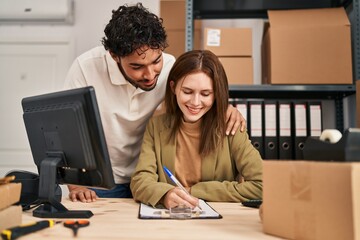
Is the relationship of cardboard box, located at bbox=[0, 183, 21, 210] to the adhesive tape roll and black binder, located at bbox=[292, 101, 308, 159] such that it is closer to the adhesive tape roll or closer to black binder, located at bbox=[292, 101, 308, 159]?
the adhesive tape roll

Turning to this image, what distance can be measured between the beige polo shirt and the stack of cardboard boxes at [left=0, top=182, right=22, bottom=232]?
2.38 ft

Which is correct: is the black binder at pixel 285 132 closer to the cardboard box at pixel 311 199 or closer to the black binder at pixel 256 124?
the black binder at pixel 256 124

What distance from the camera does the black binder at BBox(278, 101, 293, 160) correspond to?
1.70 meters

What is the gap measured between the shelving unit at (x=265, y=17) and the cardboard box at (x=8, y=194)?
4.07 ft

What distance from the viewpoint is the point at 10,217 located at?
685mm

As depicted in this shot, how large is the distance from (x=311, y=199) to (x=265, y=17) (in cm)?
174

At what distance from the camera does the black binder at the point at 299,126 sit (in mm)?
1687

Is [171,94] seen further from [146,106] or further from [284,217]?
[284,217]

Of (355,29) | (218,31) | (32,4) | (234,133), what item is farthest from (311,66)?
(32,4)

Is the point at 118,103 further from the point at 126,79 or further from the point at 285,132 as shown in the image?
the point at 285,132

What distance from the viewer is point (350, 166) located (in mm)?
556

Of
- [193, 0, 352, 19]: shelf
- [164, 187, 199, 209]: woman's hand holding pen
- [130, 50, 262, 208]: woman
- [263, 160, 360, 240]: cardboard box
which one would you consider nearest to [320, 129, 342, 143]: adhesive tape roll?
[263, 160, 360, 240]: cardboard box

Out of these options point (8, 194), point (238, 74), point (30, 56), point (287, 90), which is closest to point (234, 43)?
point (238, 74)

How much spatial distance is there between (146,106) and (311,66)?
89cm
